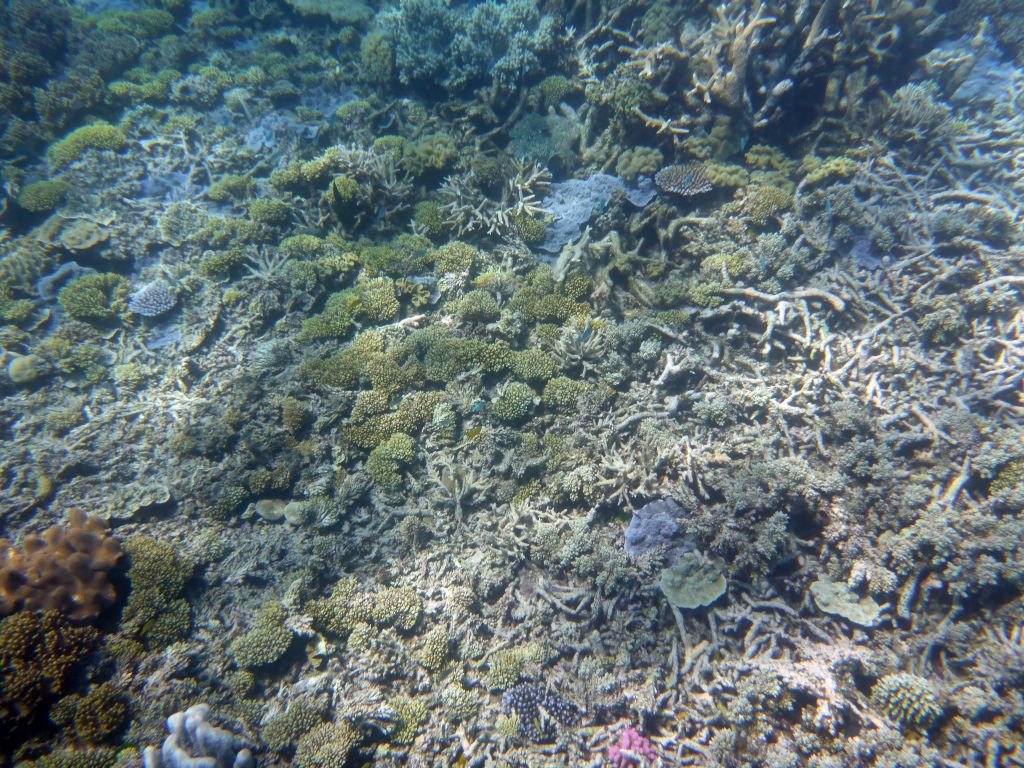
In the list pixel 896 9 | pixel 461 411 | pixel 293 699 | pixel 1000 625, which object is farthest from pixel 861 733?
pixel 896 9

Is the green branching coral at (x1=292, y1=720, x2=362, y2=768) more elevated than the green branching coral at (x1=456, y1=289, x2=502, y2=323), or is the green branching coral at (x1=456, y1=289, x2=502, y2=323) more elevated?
the green branching coral at (x1=456, y1=289, x2=502, y2=323)

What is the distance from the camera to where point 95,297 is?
25.7ft

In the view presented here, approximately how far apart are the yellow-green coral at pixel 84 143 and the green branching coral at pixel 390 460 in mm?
10103

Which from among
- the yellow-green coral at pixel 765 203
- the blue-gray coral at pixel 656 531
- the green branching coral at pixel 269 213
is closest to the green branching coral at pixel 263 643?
the blue-gray coral at pixel 656 531

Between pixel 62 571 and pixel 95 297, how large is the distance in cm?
519

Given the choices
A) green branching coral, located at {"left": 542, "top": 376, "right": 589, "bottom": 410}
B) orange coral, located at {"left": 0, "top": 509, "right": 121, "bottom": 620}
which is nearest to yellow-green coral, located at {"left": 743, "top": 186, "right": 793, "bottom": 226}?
green branching coral, located at {"left": 542, "top": 376, "right": 589, "bottom": 410}

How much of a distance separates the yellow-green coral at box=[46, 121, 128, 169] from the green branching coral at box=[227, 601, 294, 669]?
1095 centimetres

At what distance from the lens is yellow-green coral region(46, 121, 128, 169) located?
9.61 metres

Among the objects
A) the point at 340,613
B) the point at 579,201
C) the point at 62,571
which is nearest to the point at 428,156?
the point at 579,201

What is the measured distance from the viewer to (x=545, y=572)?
5328mm

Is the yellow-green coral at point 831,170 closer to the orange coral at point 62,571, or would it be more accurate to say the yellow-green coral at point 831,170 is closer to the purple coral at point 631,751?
the purple coral at point 631,751

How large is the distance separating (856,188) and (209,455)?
10489 mm

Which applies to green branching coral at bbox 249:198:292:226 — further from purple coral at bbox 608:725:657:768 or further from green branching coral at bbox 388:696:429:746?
purple coral at bbox 608:725:657:768

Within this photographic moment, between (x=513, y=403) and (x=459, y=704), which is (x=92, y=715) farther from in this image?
(x=513, y=403)
